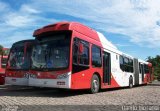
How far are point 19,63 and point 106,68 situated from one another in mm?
4907

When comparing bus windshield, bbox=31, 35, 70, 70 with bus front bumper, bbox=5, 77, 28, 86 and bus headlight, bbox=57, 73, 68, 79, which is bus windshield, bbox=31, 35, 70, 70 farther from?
bus front bumper, bbox=5, 77, 28, 86

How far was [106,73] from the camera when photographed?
1766 cm

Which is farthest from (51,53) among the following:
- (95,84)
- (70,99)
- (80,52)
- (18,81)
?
(95,84)

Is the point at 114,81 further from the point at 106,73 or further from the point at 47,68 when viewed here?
the point at 47,68

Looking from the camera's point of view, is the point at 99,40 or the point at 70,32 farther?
the point at 99,40

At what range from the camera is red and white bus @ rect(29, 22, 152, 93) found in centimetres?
1309

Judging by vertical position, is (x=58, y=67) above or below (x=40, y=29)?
below

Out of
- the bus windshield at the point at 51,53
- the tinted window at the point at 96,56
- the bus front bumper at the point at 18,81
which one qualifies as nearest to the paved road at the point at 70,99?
the bus front bumper at the point at 18,81

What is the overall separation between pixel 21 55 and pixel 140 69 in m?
15.5

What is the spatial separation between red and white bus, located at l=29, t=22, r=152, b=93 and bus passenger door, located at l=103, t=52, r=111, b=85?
56cm

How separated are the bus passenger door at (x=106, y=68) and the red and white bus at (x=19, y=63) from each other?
4.19 meters

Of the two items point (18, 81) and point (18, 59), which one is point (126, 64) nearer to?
point (18, 59)

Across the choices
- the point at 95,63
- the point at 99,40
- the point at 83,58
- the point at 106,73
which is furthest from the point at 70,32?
the point at 106,73

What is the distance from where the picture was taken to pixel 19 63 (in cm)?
1628
